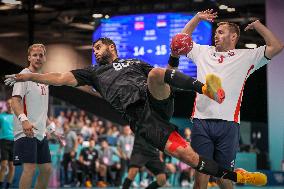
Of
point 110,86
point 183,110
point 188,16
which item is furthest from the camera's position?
point 183,110

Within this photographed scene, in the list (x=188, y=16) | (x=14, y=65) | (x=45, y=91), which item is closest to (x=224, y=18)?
(x=188, y=16)

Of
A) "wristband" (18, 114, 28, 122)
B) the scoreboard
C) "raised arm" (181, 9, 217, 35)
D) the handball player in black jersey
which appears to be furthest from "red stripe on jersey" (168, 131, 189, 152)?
the scoreboard

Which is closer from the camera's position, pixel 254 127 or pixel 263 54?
pixel 263 54

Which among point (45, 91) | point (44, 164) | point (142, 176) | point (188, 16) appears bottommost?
point (142, 176)

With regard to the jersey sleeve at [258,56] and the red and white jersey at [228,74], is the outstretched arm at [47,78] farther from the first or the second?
the jersey sleeve at [258,56]

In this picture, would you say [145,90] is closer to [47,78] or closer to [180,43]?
[180,43]

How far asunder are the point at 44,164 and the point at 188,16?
956cm

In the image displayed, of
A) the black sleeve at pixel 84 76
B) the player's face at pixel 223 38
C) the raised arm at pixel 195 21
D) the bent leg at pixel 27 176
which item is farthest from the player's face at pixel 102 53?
the bent leg at pixel 27 176

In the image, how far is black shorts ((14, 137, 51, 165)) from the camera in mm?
7488

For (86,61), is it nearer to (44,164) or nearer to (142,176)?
(142,176)

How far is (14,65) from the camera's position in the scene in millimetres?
24297

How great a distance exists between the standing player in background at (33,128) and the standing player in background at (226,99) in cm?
212

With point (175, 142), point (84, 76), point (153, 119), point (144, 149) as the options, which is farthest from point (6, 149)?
point (175, 142)

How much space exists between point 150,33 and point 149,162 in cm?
767
